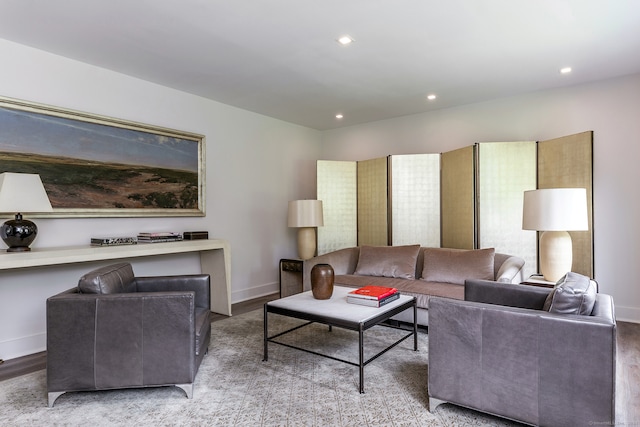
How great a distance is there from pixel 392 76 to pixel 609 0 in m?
1.77

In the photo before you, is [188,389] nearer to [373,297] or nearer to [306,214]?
[373,297]

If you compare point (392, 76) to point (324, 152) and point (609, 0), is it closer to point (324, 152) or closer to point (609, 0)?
point (609, 0)

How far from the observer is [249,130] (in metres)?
4.98

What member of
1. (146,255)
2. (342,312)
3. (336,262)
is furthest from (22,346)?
(336,262)

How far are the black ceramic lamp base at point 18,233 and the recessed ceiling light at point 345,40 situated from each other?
9.14 feet

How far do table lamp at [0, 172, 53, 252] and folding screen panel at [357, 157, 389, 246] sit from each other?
12.0 ft

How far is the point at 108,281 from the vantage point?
2.35 metres

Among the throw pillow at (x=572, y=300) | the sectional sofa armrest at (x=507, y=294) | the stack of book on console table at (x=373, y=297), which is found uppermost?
the throw pillow at (x=572, y=300)

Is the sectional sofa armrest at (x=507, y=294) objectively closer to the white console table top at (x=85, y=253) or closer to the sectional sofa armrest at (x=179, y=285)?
the sectional sofa armrest at (x=179, y=285)

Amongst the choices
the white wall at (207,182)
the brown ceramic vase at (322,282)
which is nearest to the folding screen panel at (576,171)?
the brown ceramic vase at (322,282)

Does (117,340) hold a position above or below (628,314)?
above

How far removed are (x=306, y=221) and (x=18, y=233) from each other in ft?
9.53

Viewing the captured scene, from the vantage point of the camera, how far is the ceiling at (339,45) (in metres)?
2.48

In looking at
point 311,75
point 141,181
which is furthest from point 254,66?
point 141,181
